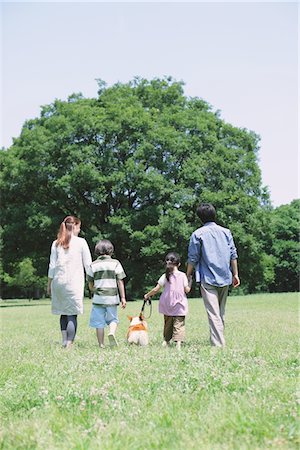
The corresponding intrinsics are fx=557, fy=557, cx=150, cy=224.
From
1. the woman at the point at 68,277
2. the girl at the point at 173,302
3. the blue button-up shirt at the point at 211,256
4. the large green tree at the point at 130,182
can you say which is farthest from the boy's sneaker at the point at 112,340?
the large green tree at the point at 130,182

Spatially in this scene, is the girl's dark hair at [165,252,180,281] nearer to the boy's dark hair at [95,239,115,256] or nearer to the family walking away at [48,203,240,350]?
the family walking away at [48,203,240,350]

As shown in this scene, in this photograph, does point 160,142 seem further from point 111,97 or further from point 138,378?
point 138,378

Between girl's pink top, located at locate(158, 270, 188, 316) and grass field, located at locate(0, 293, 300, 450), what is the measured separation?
87.5 inches

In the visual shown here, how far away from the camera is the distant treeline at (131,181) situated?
127ft

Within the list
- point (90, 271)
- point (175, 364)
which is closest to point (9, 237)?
point (90, 271)

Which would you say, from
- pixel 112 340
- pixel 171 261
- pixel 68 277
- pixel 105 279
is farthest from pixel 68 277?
pixel 171 261

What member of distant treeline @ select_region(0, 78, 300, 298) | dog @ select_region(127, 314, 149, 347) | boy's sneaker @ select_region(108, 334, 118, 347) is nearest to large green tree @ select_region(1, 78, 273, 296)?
distant treeline @ select_region(0, 78, 300, 298)

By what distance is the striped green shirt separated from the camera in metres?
10.6

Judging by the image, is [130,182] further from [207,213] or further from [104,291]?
[207,213]

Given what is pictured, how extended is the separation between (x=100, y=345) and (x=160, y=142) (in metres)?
30.5

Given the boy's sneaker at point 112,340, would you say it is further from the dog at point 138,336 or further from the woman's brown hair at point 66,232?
the woman's brown hair at point 66,232

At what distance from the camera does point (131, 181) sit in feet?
127

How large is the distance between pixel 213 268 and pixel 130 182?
2980cm

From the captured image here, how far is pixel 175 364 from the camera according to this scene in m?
6.90
